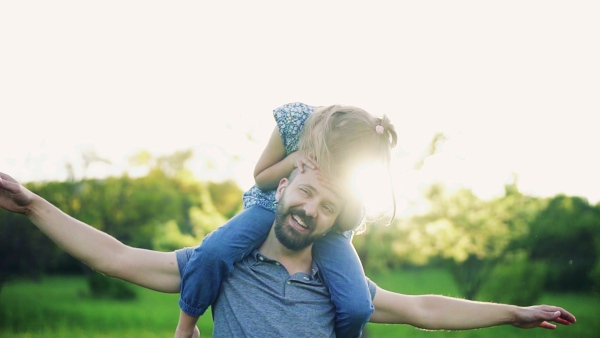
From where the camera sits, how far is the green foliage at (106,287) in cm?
1481

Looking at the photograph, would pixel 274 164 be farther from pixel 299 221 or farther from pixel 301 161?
pixel 299 221

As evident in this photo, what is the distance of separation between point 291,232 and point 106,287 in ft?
44.7

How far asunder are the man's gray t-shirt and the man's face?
188 millimetres

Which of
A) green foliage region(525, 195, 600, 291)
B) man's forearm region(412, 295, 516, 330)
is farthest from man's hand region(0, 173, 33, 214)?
green foliage region(525, 195, 600, 291)

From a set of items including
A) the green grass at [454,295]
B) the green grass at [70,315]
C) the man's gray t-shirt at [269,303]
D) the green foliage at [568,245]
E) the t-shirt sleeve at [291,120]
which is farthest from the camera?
the green foliage at [568,245]

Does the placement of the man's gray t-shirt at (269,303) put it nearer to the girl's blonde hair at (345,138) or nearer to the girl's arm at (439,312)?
the girl's arm at (439,312)

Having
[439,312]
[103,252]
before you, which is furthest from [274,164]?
[439,312]

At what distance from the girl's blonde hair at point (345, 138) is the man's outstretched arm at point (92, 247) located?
772 millimetres

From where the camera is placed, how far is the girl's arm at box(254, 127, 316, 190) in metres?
2.69

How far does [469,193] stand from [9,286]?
8828 millimetres

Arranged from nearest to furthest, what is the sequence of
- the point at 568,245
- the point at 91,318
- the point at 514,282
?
the point at 91,318, the point at 514,282, the point at 568,245

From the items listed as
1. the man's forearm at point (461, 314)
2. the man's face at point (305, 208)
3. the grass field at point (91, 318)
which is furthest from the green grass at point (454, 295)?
the man's face at point (305, 208)

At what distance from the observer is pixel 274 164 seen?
2.76 meters

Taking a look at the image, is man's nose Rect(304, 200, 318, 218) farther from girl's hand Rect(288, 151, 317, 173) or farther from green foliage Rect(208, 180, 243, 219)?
green foliage Rect(208, 180, 243, 219)
